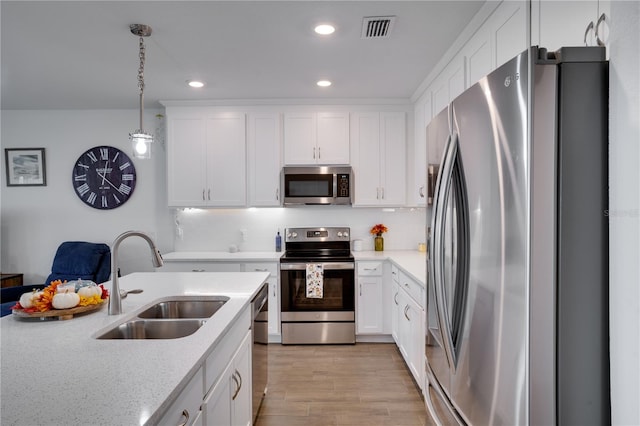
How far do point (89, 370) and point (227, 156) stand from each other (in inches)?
124

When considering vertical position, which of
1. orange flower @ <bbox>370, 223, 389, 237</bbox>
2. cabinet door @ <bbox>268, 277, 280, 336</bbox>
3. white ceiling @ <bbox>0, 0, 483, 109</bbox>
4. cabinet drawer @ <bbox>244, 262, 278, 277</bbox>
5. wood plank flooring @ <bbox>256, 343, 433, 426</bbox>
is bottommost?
wood plank flooring @ <bbox>256, 343, 433, 426</bbox>

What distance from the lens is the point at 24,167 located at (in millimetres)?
4457

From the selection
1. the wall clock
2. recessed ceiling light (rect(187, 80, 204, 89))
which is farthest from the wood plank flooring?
recessed ceiling light (rect(187, 80, 204, 89))

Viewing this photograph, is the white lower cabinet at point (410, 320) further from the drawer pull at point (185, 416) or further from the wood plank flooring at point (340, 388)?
the drawer pull at point (185, 416)

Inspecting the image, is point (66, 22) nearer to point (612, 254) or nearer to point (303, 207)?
point (303, 207)

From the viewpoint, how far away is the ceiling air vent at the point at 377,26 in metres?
2.27

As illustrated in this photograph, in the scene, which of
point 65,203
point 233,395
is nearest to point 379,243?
point 233,395

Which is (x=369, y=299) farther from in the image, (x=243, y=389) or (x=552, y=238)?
(x=552, y=238)

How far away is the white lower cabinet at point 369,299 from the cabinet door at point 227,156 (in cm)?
150

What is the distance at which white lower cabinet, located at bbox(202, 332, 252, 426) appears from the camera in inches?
59.8

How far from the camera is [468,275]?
48.9 inches

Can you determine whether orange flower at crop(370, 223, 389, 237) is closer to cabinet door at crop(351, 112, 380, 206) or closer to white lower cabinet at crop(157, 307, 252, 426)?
cabinet door at crop(351, 112, 380, 206)

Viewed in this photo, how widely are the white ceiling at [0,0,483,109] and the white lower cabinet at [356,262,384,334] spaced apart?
1804mm

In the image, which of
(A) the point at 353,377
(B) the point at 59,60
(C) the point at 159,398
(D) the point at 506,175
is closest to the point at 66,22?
(B) the point at 59,60
